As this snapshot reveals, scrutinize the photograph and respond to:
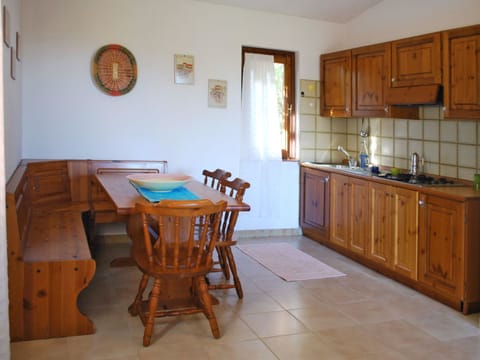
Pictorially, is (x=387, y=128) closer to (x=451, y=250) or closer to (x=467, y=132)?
(x=467, y=132)

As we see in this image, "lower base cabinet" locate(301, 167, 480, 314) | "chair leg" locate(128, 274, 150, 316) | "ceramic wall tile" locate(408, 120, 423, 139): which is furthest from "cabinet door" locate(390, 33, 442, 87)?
"chair leg" locate(128, 274, 150, 316)

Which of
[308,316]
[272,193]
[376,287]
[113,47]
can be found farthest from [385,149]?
[113,47]

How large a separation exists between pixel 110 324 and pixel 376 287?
2.01 m

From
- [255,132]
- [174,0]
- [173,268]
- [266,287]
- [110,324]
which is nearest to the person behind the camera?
[173,268]

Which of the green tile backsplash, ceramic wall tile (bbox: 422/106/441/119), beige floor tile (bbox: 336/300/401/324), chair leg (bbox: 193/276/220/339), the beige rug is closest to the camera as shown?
chair leg (bbox: 193/276/220/339)

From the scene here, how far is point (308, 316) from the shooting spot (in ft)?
11.0

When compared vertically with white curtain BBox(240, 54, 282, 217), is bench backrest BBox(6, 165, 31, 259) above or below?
below

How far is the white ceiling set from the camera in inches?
207

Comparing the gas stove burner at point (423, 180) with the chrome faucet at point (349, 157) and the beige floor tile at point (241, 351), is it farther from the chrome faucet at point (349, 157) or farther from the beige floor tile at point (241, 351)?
the beige floor tile at point (241, 351)

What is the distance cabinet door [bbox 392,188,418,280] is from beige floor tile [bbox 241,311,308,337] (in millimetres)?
1144

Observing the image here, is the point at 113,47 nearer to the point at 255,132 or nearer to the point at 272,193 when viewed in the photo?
the point at 255,132

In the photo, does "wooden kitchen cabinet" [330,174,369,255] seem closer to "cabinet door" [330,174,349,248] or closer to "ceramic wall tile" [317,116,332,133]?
"cabinet door" [330,174,349,248]

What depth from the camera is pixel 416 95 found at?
418 centimetres

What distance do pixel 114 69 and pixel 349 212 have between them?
8.48 ft
